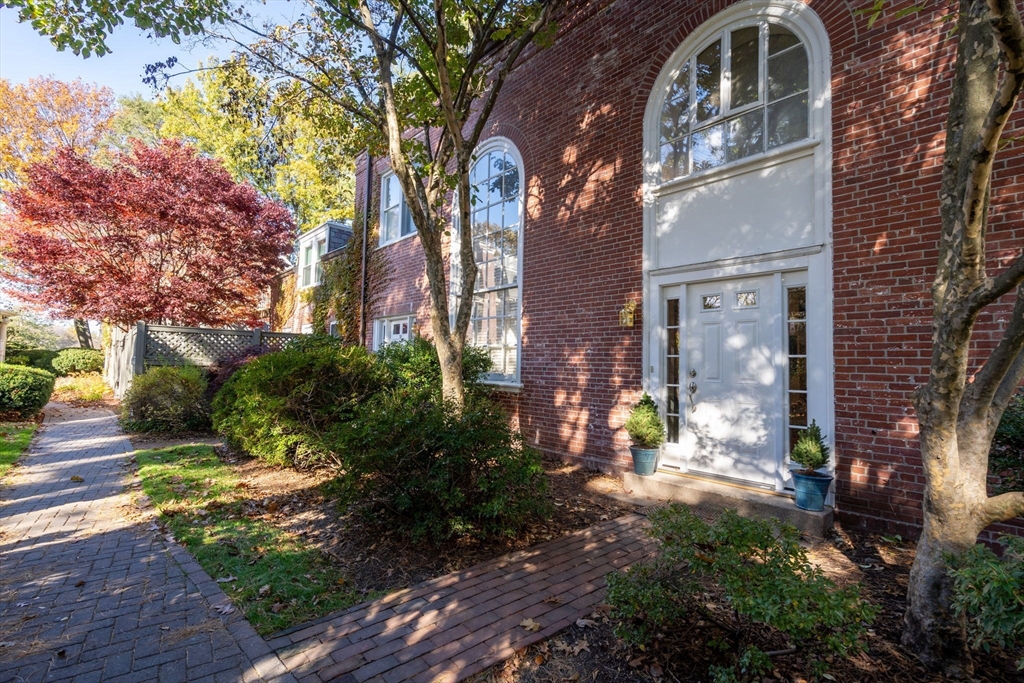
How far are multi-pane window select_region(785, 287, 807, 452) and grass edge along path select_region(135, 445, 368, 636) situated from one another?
4441mm

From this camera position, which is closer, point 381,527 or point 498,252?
point 381,527

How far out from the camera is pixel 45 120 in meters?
20.3

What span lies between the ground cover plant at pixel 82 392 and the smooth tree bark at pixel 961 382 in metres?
18.4

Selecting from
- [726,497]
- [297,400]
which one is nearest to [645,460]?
[726,497]

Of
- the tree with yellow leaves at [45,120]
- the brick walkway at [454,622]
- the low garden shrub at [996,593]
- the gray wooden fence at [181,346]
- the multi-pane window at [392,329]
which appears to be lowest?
the brick walkway at [454,622]

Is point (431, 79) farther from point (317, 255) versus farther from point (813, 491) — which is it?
point (317, 255)

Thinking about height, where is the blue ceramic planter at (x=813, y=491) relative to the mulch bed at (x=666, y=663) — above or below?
above

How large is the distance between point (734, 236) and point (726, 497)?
9.62 ft

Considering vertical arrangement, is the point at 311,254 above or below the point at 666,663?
above

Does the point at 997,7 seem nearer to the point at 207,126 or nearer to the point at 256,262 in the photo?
the point at 256,262

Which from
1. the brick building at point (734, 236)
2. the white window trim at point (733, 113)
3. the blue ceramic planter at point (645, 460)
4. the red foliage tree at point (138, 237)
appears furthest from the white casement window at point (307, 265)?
the blue ceramic planter at point (645, 460)

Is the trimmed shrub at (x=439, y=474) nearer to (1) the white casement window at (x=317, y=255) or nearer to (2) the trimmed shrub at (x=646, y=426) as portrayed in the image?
(2) the trimmed shrub at (x=646, y=426)

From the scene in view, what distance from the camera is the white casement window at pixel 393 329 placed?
11906 millimetres

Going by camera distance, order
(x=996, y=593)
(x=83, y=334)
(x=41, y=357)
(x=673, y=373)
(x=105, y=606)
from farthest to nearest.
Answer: (x=83, y=334)
(x=41, y=357)
(x=673, y=373)
(x=105, y=606)
(x=996, y=593)
